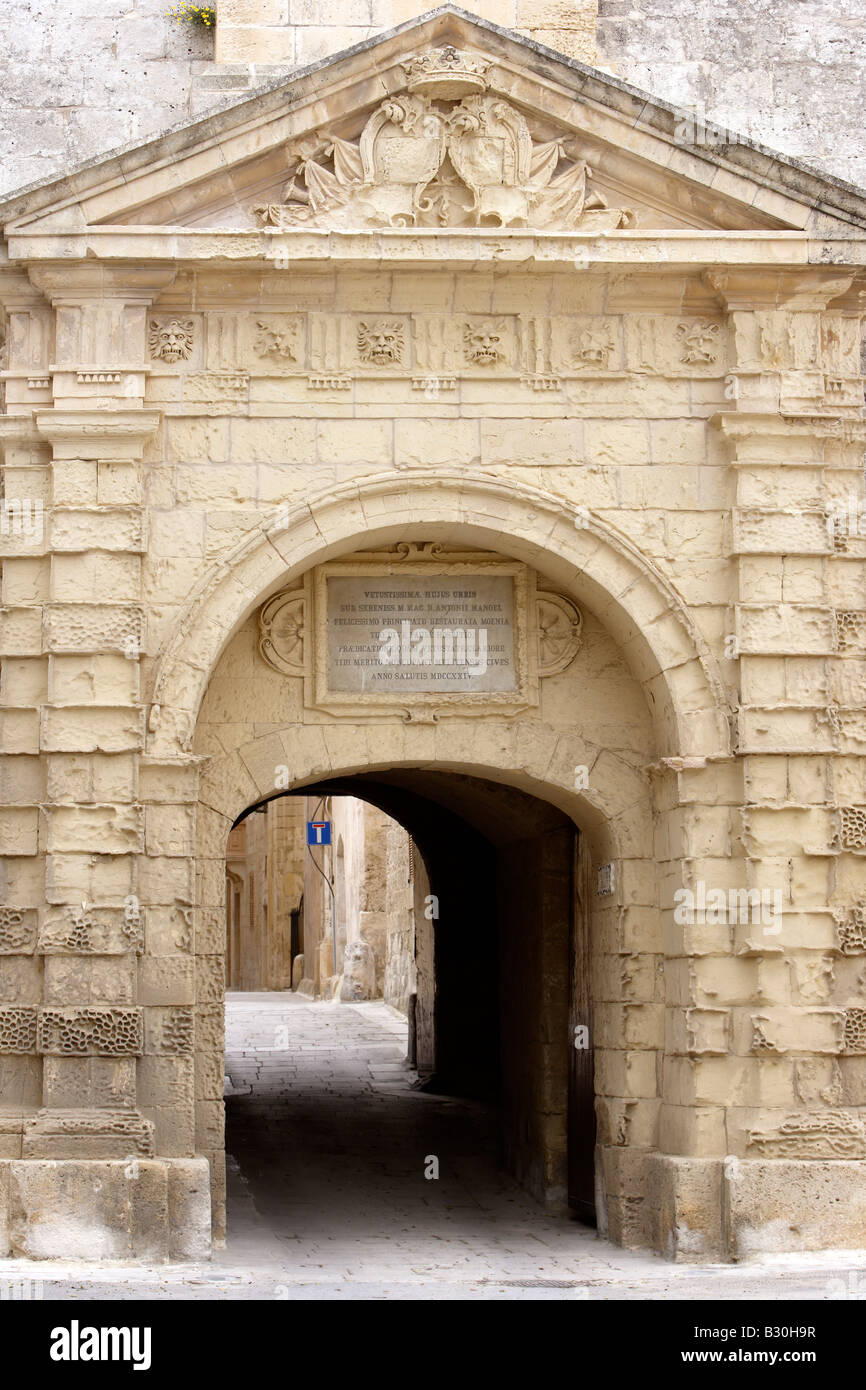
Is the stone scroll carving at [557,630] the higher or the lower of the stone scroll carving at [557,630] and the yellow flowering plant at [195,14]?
the lower

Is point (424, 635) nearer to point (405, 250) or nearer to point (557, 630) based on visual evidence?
point (557, 630)

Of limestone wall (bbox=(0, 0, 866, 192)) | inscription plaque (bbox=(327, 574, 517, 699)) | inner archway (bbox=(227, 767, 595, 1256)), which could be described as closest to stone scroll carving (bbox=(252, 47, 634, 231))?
limestone wall (bbox=(0, 0, 866, 192))

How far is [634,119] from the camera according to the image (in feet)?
29.1

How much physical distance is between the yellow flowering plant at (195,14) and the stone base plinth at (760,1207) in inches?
275

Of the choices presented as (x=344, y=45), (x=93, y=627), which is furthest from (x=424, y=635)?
(x=344, y=45)

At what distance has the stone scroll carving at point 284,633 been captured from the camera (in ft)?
30.0

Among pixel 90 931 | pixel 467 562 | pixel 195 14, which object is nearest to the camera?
pixel 90 931

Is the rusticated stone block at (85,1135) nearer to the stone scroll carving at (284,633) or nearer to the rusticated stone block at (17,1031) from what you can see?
the rusticated stone block at (17,1031)

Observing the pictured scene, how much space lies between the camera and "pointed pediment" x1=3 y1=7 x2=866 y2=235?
877 centimetres

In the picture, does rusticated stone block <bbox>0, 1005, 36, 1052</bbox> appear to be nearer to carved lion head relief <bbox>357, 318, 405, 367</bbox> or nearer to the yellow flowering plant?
carved lion head relief <bbox>357, 318, 405, 367</bbox>

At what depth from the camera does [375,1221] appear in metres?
10.0

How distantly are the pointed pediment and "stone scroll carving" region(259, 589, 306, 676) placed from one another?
6.41ft

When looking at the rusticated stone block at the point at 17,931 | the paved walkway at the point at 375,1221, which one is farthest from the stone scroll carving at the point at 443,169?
the paved walkway at the point at 375,1221

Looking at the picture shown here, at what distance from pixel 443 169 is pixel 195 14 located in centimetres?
220
